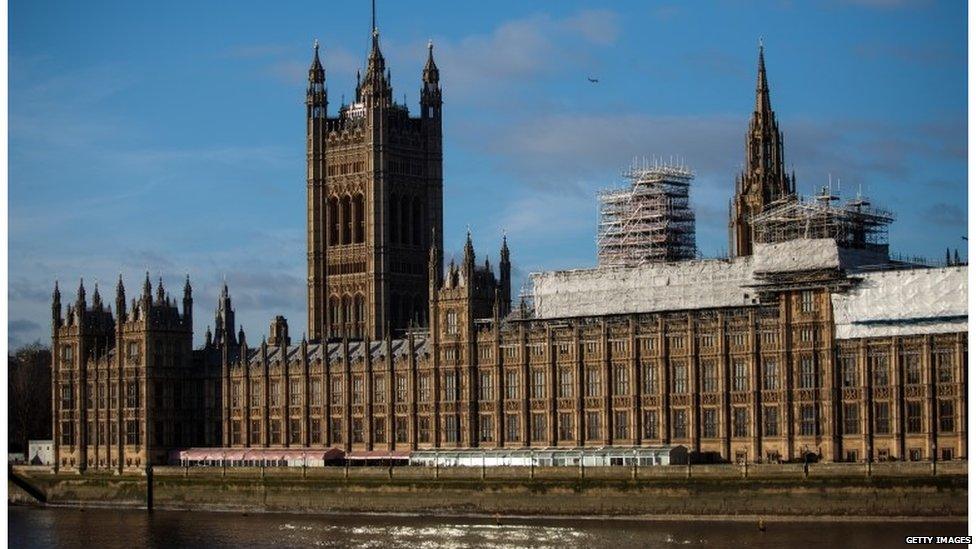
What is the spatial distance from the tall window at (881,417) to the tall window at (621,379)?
1823 centimetres

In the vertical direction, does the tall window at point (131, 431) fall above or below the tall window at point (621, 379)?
below

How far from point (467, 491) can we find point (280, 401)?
30002mm

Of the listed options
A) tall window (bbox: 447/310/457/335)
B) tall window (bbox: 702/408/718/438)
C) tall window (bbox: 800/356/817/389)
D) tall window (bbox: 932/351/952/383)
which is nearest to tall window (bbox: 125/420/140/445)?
tall window (bbox: 447/310/457/335)

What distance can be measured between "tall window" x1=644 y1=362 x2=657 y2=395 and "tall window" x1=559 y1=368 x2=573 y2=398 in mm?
6353

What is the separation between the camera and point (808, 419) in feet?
465

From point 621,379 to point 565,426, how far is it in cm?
582

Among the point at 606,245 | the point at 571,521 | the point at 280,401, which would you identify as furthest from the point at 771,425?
the point at 280,401

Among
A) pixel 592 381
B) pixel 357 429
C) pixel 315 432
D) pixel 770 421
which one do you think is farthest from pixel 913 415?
pixel 315 432

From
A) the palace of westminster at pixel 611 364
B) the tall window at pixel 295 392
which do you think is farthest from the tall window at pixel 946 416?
the tall window at pixel 295 392

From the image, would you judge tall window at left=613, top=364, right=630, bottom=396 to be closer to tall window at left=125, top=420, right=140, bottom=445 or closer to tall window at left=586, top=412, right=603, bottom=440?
tall window at left=586, top=412, right=603, bottom=440

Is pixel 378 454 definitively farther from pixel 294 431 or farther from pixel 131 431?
pixel 131 431

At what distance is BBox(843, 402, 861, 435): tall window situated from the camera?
139500 millimetres

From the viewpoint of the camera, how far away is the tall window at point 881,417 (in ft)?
453

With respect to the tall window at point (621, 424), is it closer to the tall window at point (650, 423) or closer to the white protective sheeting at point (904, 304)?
the tall window at point (650, 423)
